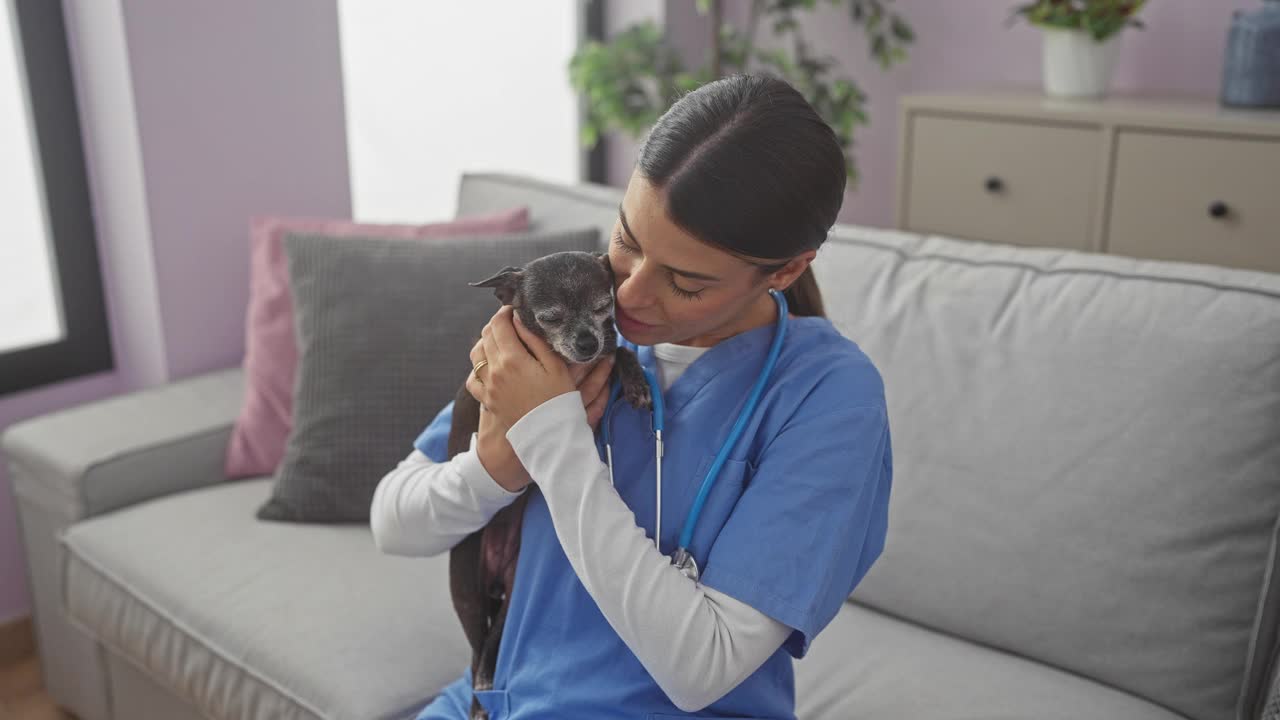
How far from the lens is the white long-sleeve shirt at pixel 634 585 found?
98 centimetres

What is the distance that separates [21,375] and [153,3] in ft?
2.89

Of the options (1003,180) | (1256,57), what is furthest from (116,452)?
(1256,57)

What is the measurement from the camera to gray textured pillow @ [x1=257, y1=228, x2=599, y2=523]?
6.34 ft

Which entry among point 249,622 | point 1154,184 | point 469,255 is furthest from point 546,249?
point 1154,184

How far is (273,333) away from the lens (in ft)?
7.19

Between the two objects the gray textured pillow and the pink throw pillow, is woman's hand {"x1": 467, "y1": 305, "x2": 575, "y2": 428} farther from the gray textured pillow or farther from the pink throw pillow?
the pink throw pillow

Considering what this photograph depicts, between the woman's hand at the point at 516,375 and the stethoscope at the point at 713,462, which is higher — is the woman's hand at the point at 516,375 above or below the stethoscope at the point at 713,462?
above

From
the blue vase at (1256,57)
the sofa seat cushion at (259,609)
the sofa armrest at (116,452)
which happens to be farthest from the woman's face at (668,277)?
the blue vase at (1256,57)

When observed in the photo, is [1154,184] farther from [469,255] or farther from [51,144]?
[51,144]

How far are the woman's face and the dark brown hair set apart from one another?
0.05 feet

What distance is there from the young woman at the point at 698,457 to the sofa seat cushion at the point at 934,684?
0.32 metres

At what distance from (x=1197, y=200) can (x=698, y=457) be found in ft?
5.94

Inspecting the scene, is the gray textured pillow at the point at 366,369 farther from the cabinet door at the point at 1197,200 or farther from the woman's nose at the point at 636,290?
the cabinet door at the point at 1197,200

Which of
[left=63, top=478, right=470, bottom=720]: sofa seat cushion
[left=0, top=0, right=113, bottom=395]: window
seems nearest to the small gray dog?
[left=63, top=478, right=470, bottom=720]: sofa seat cushion
